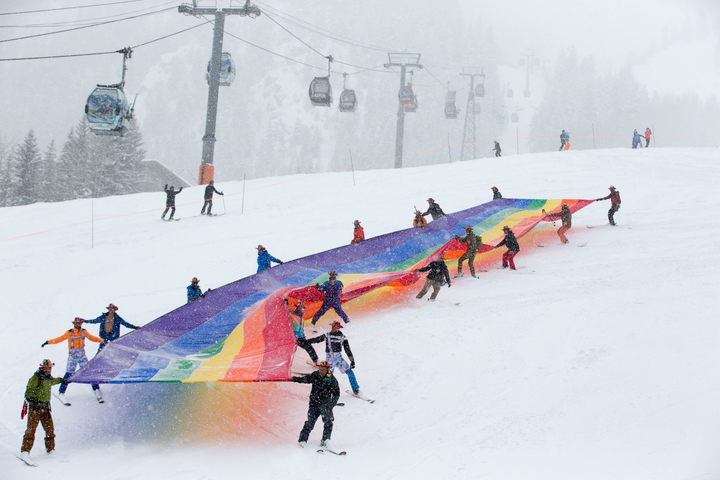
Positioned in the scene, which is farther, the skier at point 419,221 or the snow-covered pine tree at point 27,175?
the snow-covered pine tree at point 27,175

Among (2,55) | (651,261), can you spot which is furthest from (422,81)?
(2,55)

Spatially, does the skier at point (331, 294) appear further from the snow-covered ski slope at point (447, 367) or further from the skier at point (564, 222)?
the skier at point (564, 222)

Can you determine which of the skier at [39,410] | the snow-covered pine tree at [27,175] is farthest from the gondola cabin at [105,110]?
the snow-covered pine tree at [27,175]

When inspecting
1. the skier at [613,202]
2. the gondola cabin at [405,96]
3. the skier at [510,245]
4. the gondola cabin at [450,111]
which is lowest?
the skier at [510,245]

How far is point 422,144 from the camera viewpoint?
9444 centimetres

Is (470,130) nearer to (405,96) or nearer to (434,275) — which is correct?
(405,96)

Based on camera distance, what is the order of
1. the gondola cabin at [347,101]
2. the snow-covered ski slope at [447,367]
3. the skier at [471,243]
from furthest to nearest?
1. the gondola cabin at [347,101]
2. the skier at [471,243]
3. the snow-covered ski slope at [447,367]

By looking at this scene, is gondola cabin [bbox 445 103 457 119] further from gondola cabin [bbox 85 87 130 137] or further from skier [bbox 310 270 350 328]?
skier [bbox 310 270 350 328]

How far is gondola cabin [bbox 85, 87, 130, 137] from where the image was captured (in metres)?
19.1

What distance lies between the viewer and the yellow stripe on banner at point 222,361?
7.11 m

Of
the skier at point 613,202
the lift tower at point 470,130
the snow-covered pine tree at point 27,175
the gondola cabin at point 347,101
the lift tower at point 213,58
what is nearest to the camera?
the skier at point 613,202

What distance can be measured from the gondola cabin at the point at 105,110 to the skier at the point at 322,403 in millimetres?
16095

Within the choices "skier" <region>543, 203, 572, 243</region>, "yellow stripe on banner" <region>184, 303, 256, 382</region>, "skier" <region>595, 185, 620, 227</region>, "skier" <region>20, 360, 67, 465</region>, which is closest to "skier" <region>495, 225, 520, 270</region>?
"skier" <region>543, 203, 572, 243</region>

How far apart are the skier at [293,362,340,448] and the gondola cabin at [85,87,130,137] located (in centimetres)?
1609
